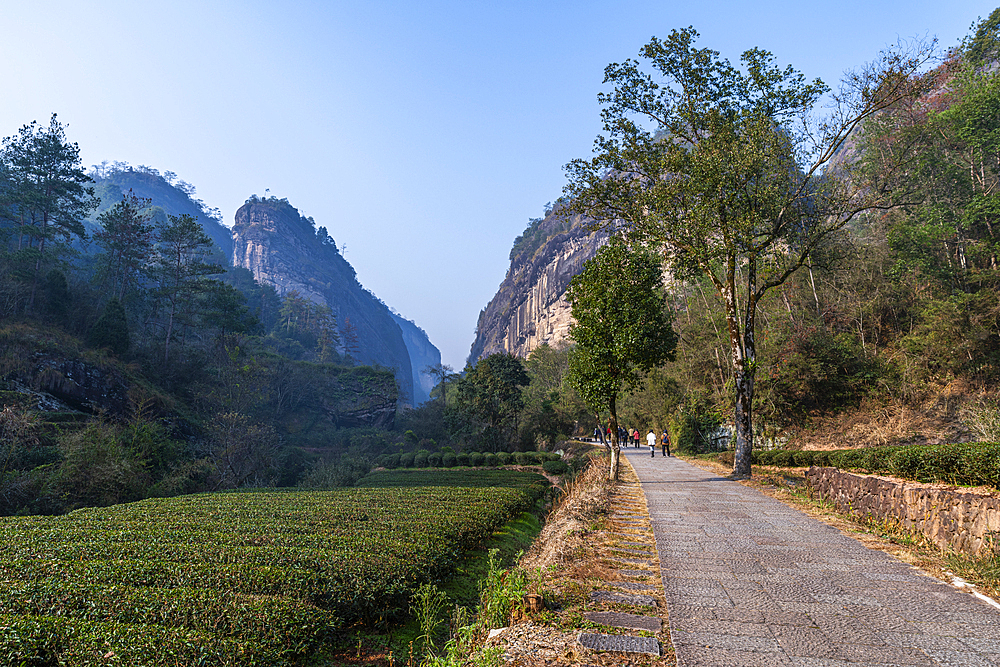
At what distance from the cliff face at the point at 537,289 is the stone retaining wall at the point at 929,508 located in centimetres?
6335

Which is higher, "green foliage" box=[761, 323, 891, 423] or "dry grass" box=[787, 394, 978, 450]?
"green foliage" box=[761, 323, 891, 423]

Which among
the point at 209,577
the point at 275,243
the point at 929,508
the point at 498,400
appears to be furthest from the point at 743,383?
the point at 275,243

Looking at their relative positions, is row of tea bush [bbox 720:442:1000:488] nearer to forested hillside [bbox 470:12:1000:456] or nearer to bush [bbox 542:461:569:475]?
forested hillside [bbox 470:12:1000:456]

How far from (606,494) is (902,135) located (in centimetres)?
2239

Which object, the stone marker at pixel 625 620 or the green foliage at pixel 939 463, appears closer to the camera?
the stone marker at pixel 625 620

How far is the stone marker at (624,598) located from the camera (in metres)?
3.48

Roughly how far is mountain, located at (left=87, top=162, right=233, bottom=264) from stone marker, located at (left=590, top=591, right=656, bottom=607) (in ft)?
374

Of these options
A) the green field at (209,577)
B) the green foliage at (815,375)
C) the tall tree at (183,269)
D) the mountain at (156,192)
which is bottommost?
the green field at (209,577)

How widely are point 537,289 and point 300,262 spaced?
6526 centimetres

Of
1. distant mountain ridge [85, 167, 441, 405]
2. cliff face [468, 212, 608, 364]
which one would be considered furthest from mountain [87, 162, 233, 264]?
cliff face [468, 212, 608, 364]

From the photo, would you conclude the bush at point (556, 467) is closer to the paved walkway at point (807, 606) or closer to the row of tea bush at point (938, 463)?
the row of tea bush at point (938, 463)

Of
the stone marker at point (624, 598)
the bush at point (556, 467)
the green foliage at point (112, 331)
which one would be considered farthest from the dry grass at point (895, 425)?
the green foliage at point (112, 331)

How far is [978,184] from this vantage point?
20500 mm

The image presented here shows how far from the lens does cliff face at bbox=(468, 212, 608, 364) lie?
8150 cm
